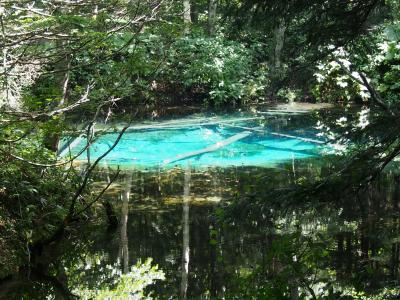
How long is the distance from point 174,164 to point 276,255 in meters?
6.22

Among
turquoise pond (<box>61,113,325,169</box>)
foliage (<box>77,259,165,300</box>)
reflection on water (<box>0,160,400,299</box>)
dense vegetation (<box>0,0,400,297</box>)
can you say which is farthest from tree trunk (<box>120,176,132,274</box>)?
turquoise pond (<box>61,113,325,169</box>)

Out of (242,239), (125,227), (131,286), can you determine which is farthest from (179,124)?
(131,286)

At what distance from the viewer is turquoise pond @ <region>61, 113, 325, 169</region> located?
9.50 meters

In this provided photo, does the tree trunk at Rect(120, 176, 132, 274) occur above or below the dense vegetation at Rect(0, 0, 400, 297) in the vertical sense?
below

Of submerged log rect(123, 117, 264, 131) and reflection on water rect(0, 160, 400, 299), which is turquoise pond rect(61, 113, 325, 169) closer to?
submerged log rect(123, 117, 264, 131)

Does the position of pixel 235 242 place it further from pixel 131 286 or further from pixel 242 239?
pixel 131 286

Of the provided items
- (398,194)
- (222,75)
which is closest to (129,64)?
(398,194)

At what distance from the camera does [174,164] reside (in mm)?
9367

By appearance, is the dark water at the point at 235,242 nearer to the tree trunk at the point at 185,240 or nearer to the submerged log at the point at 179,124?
the tree trunk at the point at 185,240

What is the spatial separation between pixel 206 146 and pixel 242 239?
5.78 m

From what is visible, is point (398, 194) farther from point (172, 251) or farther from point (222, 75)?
point (222, 75)

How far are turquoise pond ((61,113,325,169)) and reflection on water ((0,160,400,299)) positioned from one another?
88 centimetres

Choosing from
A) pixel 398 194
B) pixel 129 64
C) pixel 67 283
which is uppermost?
pixel 129 64

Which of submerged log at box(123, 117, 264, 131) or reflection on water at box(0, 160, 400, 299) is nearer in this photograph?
reflection on water at box(0, 160, 400, 299)
